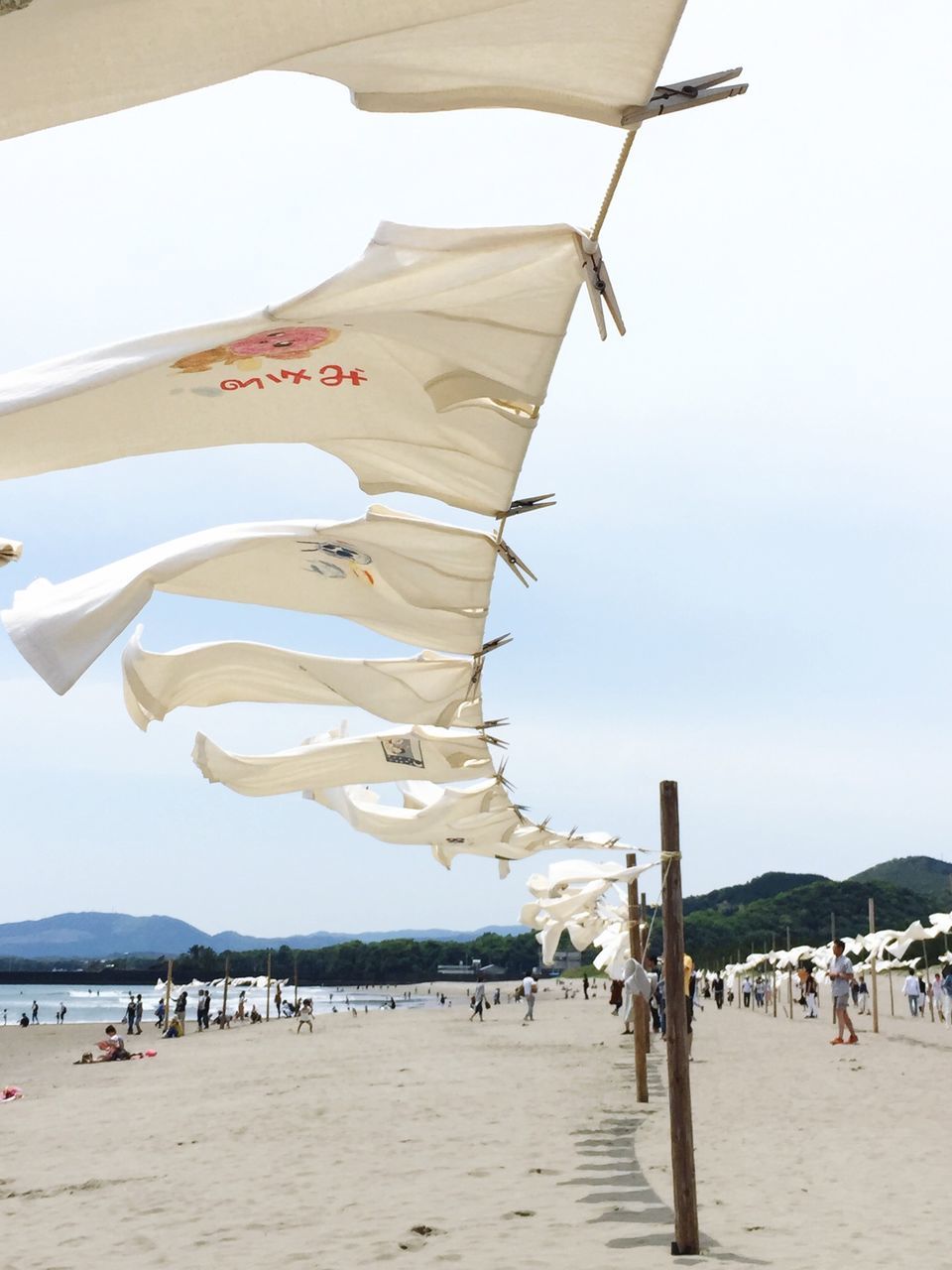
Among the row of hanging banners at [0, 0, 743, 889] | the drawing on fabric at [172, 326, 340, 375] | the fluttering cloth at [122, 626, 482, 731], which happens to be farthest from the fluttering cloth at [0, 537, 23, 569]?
the fluttering cloth at [122, 626, 482, 731]

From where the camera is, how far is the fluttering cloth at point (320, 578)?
373 cm

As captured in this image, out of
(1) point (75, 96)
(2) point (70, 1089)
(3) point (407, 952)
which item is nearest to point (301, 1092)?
(2) point (70, 1089)

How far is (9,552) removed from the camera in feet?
12.2

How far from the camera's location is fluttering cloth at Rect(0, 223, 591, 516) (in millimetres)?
2959

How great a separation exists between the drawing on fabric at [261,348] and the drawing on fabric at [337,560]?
1253 millimetres

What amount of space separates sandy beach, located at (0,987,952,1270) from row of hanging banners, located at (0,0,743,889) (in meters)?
2.66

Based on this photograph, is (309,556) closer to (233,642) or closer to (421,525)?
(421,525)

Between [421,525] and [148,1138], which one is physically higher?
[421,525]

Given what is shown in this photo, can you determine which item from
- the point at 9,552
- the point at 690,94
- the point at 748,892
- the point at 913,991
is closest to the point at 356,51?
the point at 690,94

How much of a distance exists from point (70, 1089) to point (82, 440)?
15942 millimetres

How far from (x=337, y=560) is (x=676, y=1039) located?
3.06 m

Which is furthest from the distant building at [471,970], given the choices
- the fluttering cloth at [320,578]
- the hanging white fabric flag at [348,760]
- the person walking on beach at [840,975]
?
the fluttering cloth at [320,578]

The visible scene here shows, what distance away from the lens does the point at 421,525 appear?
4430 millimetres

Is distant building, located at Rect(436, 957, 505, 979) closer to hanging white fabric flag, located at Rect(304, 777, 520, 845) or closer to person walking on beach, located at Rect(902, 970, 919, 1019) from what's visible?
person walking on beach, located at Rect(902, 970, 919, 1019)
